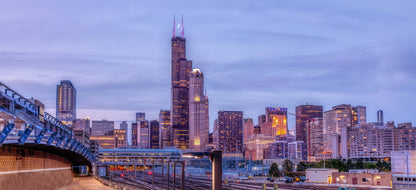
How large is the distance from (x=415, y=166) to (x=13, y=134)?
7544 cm

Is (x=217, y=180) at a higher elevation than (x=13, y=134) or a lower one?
lower

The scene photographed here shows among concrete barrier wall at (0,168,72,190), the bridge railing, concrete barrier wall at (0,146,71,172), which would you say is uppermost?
the bridge railing

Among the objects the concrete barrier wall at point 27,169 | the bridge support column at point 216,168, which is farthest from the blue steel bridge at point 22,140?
the bridge support column at point 216,168

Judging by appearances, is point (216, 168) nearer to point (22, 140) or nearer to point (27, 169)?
point (22, 140)

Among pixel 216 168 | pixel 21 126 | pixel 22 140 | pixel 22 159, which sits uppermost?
pixel 21 126

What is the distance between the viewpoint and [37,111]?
5462 cm

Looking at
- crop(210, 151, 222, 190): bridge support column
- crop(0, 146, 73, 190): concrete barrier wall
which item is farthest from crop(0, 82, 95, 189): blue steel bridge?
crop(210, 151, 222, 190): bridge support column

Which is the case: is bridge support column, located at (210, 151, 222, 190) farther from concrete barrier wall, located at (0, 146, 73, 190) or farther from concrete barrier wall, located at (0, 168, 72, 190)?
concrete barrier wall, located at (0, 168, 72, 190)

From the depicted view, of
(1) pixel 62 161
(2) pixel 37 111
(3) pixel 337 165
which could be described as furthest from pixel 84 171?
(2) pixel 37 111

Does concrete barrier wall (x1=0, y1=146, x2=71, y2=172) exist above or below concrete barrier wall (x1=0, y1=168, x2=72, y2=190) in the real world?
above

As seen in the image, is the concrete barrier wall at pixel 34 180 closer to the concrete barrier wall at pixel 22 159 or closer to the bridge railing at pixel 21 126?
the concrete barrier wall at pixel 22 159

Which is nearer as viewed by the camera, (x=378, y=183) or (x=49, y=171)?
(x=49, y=171)

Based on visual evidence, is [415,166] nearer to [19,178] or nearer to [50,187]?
[50,187]

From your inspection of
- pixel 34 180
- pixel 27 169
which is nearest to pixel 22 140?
pixel 27 169
